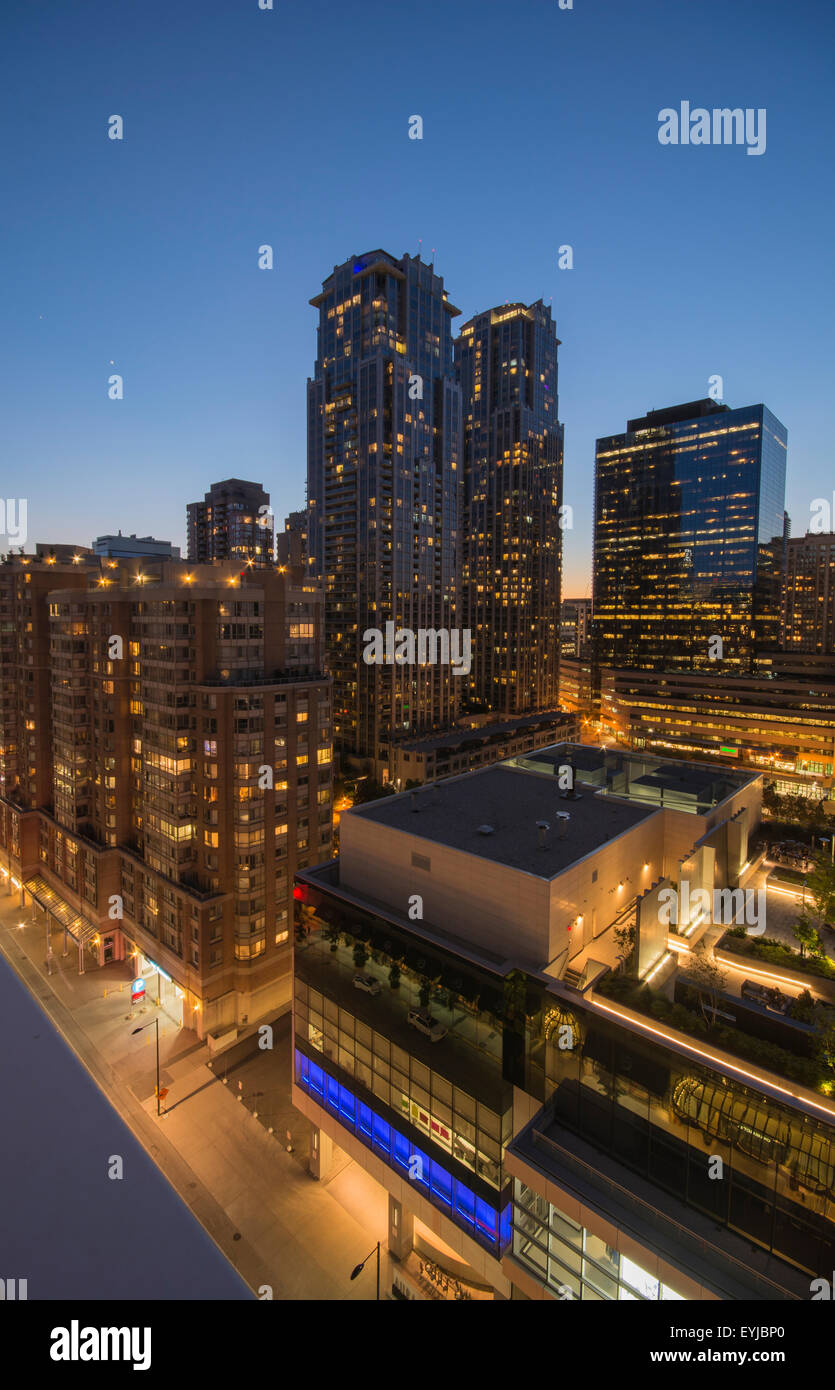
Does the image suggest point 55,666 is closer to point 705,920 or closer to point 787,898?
point 705,920

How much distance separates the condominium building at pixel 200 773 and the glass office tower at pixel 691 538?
109m

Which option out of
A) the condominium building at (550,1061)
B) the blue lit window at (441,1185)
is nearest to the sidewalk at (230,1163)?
the condominium building at (550,1061)

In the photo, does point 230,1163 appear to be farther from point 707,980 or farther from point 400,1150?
point 707,980

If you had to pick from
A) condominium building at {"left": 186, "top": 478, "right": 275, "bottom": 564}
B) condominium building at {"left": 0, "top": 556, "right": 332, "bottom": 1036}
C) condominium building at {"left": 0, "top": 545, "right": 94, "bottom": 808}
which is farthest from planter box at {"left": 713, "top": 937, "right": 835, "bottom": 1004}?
condominium building at {"left": 186, "top": 478, "right": 275, "bottom": 564}

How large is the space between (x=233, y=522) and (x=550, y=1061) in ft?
610

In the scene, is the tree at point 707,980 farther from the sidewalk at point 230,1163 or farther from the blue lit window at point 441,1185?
the sidewalk at point 230,1163

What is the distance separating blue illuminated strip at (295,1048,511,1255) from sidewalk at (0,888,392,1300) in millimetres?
5057

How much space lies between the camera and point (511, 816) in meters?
28.7

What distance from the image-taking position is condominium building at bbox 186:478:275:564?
184375 millimetres

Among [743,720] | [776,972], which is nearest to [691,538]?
[743,720]

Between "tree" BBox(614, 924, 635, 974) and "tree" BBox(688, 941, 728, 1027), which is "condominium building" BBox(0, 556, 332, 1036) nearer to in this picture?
"tree" BBox(614, 924, 635, 974)

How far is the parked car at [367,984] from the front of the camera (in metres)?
24.7
